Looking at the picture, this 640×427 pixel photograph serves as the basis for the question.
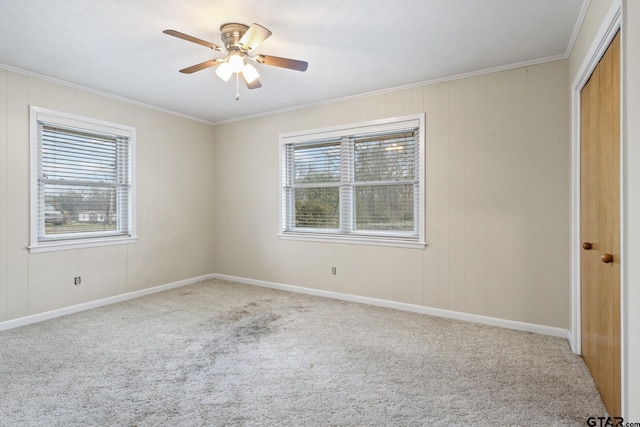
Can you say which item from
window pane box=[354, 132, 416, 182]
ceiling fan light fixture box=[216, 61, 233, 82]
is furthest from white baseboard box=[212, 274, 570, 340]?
ceiling fan light fixture box=[216, 61, 233, 82]

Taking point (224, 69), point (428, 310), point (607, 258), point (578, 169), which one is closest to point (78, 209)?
point (224, 69)

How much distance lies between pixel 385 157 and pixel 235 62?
2.17 meters

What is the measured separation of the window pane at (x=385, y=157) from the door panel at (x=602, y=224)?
5.50 ft

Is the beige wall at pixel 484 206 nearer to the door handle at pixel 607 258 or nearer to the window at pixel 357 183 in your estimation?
the window at pixel 357 183

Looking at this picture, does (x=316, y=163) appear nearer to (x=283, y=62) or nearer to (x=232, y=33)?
(x=283, y=62)

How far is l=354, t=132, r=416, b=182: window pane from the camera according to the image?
4129 millimetres

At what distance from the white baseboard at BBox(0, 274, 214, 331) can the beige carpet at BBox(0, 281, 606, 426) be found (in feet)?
0.52

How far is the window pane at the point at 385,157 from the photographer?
4.13 m

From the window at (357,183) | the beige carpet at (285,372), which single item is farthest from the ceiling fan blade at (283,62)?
the beige carpet at (285,372)

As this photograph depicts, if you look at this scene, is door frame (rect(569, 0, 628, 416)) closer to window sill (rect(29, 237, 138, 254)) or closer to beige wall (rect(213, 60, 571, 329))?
beige wall (rect(213, 60, 571, 329))

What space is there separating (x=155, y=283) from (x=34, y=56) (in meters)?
2.92

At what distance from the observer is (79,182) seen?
411 cm

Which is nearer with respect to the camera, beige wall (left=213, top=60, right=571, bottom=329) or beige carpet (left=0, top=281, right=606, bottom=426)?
beige carpet (left=0, top=281, right=606, bottom=426)

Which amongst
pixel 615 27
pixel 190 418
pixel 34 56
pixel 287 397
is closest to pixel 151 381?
pixel 190 418
